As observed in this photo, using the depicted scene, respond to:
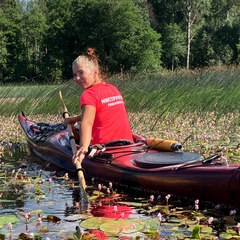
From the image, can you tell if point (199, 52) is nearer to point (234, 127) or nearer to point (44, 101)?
point (44, 101)

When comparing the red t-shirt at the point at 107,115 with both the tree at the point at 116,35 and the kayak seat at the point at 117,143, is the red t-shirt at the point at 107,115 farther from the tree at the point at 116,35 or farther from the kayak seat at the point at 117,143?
the tree at the point at 116,35

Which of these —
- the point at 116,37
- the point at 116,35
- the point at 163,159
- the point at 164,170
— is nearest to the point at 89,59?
the point at 163,159

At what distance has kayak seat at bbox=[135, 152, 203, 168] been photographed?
504 centimetres

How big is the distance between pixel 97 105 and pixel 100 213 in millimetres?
1386

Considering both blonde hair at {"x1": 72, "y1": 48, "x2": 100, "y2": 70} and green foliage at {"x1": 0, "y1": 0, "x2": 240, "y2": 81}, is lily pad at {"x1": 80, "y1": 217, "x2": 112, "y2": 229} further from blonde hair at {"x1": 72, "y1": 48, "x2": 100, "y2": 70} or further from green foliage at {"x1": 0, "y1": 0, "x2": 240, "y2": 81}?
green foliage at {"x1": 0, "y1": 0, "x2": 240, "y2": 81}

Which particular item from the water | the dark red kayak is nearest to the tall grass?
the dark red kayak

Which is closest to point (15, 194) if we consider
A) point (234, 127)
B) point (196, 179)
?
point (196, 179)

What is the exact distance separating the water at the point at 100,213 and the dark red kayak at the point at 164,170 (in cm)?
12

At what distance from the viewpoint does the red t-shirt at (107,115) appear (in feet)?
18.4

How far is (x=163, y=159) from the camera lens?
520 centimetres

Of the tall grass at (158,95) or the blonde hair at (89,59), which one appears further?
the tall grass at (158,95)

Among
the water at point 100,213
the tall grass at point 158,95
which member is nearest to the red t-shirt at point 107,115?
the water at point 100,213

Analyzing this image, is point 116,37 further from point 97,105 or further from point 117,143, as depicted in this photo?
point 97,105

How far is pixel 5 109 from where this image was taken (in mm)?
12898
